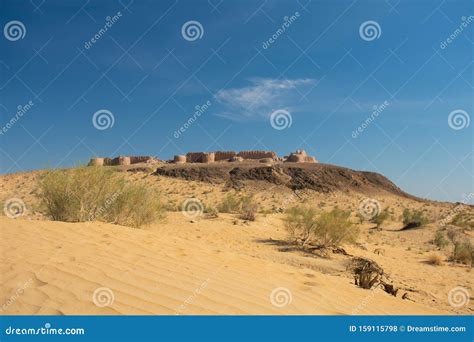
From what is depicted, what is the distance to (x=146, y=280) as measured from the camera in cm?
428

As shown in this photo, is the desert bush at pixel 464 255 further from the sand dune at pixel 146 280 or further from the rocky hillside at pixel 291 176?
the rocky hillside at pixel 291 176

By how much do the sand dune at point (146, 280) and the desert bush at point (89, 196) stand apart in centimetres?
146

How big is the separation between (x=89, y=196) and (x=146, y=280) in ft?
16.4

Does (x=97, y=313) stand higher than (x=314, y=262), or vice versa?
(x=314, y=262)

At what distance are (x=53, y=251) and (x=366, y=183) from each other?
34.9 m

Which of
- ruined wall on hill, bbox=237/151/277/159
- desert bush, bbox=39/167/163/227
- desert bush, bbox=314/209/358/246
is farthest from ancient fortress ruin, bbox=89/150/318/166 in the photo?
desert bush, bbox=39/167/163/227

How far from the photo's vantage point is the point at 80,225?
7160mm

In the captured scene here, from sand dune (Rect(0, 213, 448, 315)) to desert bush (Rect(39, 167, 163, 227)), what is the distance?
1.46m

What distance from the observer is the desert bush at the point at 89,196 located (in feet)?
27.9

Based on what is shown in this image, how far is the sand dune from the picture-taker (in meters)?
3.73

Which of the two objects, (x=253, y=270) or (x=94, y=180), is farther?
(x=94, y=180)

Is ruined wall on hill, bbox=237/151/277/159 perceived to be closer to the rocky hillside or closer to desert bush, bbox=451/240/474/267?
the rocky hillside

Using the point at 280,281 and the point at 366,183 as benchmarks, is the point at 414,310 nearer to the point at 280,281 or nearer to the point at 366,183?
the point at 280,281

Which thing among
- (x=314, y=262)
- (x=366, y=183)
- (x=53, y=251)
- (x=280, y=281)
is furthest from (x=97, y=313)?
(x=366, y=183)
